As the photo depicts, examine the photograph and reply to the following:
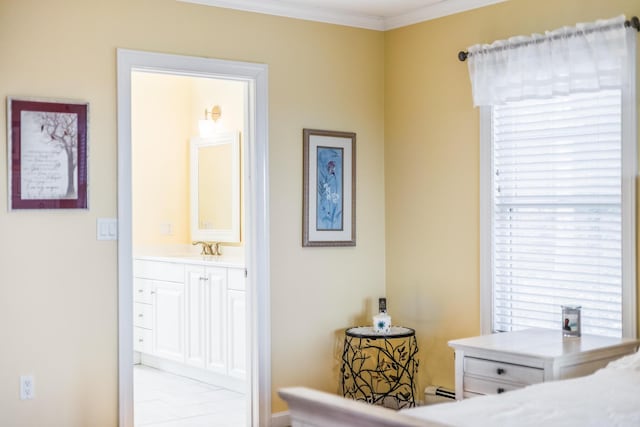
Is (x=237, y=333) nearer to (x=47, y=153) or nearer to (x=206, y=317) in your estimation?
(x=206, y=317)

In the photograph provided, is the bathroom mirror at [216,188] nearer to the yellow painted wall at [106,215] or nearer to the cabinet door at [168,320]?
the cabinet door at [168,320]

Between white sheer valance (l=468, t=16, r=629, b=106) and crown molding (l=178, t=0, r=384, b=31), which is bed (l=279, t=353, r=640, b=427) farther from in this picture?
crown molding (l=178, t=0, r=384, b=31)

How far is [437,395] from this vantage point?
465cm

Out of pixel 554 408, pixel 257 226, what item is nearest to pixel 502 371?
pixel 554 408

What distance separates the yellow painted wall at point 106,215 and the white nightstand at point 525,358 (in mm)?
1286

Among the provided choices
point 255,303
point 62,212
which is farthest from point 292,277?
point 62,212

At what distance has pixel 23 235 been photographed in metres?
3.83

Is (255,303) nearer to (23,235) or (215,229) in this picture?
(23,235)

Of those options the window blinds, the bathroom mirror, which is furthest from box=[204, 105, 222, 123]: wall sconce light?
the window blinds

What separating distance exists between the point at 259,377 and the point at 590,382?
2179 millimetres

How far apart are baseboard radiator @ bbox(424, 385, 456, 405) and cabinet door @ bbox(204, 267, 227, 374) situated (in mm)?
1413

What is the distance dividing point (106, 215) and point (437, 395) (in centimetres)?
213

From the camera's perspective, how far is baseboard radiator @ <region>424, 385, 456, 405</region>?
4.60 m

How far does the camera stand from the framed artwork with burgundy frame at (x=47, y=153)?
380 cm
